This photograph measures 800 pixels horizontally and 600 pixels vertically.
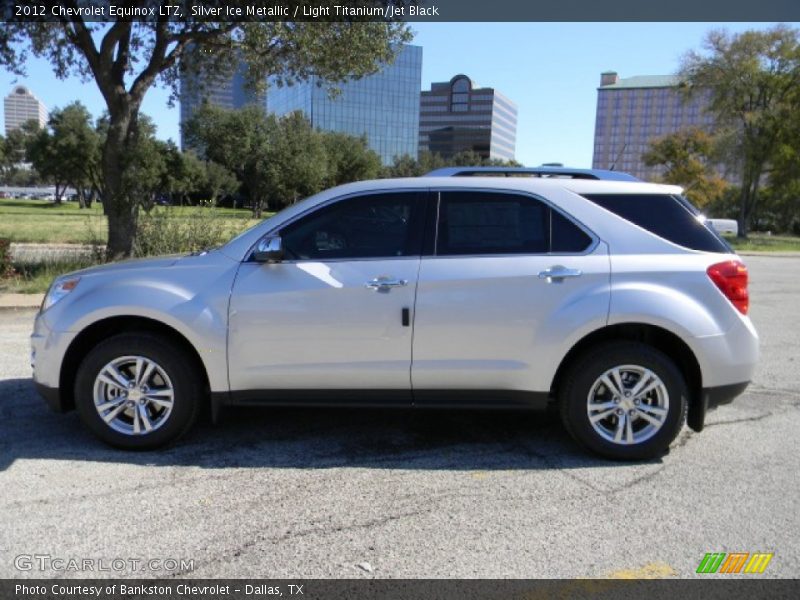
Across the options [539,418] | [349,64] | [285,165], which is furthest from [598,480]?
[285,165]

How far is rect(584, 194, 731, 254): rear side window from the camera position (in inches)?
167

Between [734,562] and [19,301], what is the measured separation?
→ 10.1 meters

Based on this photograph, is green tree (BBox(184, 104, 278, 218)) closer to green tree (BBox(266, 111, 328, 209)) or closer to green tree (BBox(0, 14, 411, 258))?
green tree (BBox(266, 111, 328, 209))

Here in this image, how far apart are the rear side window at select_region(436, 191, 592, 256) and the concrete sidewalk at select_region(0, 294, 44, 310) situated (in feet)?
25.5

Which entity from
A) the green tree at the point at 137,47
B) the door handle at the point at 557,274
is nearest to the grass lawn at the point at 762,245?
the green tree at the point at 137,47

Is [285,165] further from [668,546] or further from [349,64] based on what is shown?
[668,546]

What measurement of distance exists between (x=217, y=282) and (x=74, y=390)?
126cm

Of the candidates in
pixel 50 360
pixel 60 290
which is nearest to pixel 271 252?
pixel 60 290

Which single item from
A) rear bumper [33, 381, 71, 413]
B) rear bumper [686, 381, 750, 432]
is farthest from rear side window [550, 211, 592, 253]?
rear bumper [33, 381, 71, 413]

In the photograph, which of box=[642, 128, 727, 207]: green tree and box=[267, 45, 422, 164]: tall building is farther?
box=[267, 45, 422, 164]: tall building

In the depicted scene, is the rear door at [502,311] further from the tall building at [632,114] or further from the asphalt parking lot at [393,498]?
the tall building at [632,114]

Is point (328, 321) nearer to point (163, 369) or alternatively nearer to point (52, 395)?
point (163, 369)

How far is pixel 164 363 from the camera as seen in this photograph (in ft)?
13.7

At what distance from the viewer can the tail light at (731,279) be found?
4.13m
